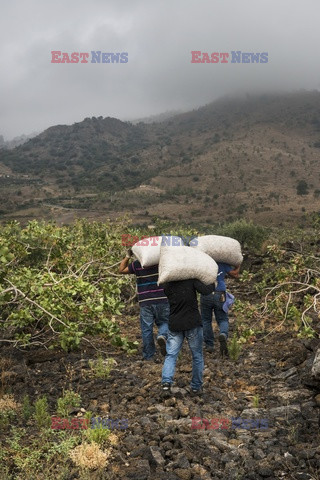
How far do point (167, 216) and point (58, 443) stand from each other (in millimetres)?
49982

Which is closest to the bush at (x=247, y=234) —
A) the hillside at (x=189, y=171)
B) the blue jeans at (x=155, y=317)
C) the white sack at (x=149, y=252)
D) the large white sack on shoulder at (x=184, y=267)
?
the blue jeans at (x=155, y=317)

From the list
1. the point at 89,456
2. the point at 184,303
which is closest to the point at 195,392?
the point at 184,303

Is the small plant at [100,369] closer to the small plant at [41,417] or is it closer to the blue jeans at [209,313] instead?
the small plant at [41,417]

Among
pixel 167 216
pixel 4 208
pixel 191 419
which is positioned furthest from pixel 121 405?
pixel 4 208

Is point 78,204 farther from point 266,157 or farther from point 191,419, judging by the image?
point 191,419

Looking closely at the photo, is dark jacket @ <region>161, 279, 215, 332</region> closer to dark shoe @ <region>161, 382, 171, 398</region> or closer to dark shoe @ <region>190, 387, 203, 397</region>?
dark shoe @ <region>161, 382, 171, 398</region>

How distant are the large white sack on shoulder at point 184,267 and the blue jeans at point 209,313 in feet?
4.84

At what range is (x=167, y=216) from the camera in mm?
53219

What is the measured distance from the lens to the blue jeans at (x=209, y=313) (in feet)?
20.1

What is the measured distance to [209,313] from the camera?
633 cm

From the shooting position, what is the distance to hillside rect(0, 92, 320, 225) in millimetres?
56062

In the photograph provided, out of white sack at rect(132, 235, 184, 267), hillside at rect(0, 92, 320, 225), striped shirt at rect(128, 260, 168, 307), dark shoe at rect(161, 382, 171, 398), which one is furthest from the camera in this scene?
hillside at rect(0, 92, 320, 225)

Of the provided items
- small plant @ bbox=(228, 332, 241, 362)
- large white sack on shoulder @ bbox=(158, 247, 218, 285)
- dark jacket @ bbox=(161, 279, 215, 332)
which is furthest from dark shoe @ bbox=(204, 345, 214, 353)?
large white sack on shoulder @ bbox=(158, 247, 218, 285)

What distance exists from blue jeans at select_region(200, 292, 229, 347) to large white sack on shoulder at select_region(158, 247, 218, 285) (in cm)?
148
